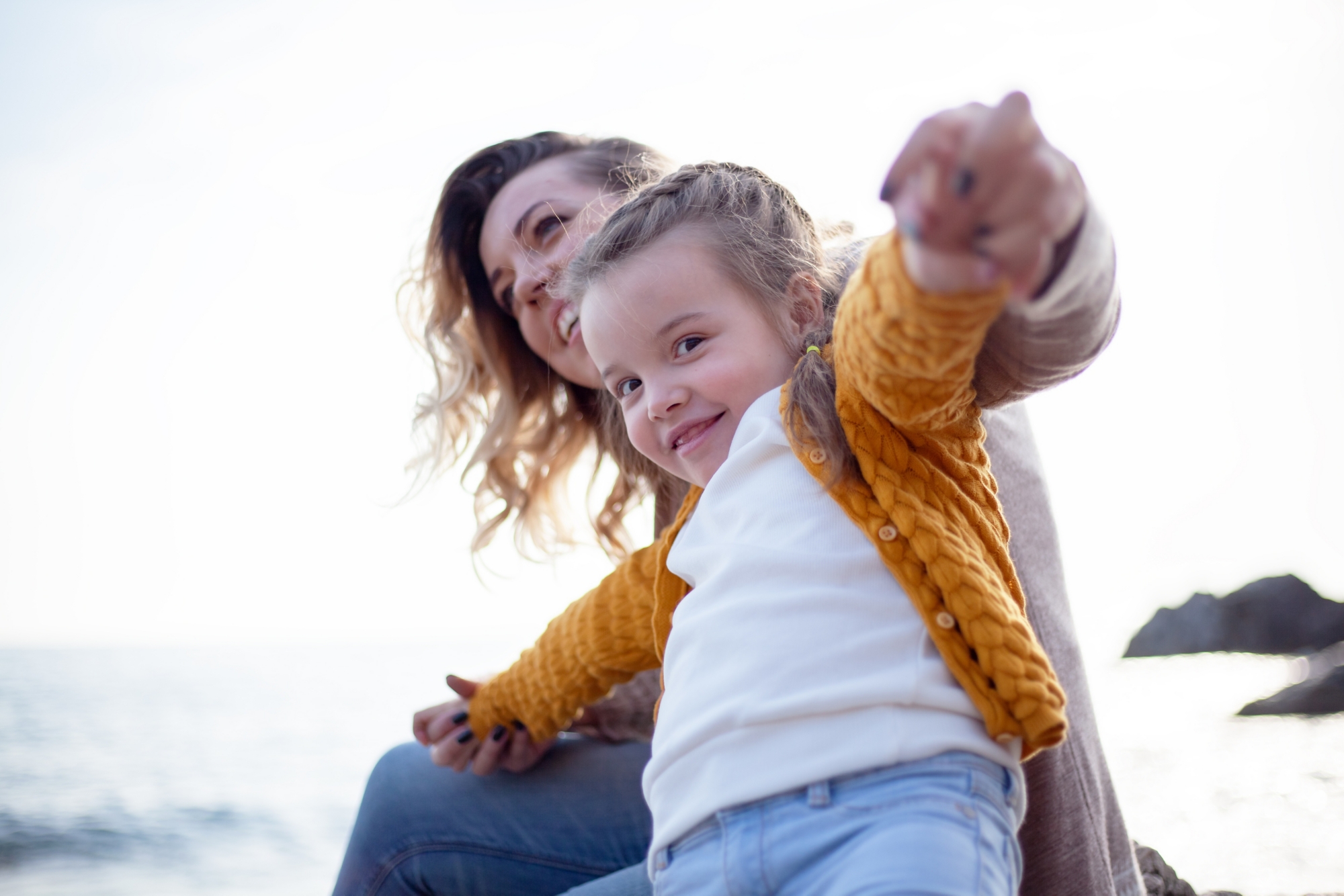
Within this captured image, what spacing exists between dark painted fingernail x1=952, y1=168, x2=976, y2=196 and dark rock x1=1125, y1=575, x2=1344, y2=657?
14.8 meters

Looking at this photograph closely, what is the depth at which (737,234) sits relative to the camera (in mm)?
1271

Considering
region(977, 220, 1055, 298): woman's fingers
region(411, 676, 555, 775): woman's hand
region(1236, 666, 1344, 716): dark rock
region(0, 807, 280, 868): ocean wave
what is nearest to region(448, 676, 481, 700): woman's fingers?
region(411, 676, 555, 775): woman's hand

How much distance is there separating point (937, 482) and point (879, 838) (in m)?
0.40

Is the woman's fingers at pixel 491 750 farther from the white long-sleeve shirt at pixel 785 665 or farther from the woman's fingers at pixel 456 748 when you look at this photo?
the white long-sleeve shirt at pixel 785 665

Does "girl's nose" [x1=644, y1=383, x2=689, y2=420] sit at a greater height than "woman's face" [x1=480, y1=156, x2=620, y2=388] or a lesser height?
lesser

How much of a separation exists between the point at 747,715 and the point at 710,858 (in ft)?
0.52

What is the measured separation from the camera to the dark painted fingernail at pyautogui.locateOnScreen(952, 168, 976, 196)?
65 cm

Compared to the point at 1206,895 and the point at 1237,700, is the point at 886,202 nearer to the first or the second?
the point at 1206,895

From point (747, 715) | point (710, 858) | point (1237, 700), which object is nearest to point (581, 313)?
point (747, 715)

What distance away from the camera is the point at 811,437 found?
1035 millimetres

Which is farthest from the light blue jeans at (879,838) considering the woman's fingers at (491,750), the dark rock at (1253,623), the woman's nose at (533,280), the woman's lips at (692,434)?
the dark rock at (1253,623)

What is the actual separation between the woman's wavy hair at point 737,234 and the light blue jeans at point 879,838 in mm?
549

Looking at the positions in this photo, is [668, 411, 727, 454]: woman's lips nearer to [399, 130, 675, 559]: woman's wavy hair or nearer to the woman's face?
the woman's face

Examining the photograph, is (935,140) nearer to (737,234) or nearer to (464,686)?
(737,234)
